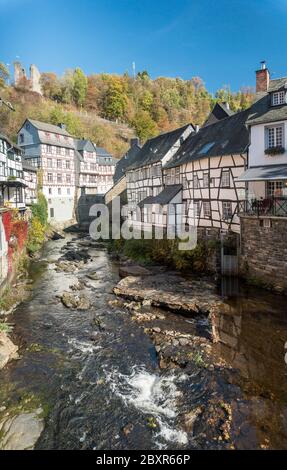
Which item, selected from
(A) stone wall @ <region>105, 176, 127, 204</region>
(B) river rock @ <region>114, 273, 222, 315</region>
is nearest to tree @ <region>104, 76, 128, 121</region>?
(A) stone wall @ <region>105, 176, 127, 204</region>

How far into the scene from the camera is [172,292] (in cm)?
1550

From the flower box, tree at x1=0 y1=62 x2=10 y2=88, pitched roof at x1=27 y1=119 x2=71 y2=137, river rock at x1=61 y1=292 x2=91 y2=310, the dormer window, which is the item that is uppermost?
tree at x1=0 y1=62 x2=10 y2=88

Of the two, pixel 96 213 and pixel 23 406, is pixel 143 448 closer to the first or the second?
pixel 23 406

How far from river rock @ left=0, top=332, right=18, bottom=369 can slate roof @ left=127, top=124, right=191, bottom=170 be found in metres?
20.1

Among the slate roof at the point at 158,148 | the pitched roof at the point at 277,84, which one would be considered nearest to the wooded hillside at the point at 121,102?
the slate roof at the point at 158,148

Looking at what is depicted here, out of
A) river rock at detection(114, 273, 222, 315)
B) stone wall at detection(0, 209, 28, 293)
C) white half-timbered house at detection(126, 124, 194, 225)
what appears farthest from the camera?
white half-timbered house at detection(126, 124, 194, 225)

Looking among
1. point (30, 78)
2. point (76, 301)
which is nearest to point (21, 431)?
point (76, 301)

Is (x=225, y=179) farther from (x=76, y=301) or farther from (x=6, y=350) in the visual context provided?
(x=6, y=350)

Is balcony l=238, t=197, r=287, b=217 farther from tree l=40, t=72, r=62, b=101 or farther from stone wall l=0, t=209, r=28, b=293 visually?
tree l=40, t=72, r=62, b=101

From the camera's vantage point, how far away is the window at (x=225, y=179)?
60.7 ft

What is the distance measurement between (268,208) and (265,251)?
223cm

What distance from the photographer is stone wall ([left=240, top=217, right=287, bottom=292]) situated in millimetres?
14336

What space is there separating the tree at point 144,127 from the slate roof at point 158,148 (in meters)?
31.7

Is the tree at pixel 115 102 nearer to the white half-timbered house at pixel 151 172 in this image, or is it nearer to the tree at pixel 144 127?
the tree at pixel 144 127
